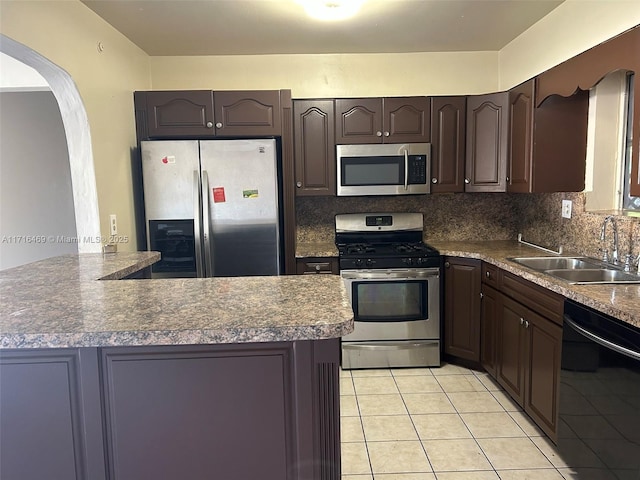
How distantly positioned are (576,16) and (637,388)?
2117 mm

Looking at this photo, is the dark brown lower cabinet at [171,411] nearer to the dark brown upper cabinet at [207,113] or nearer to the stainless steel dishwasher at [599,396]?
the stainless steel dishwasher at [599,396]

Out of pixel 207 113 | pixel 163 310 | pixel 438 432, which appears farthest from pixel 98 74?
pixel 438 432

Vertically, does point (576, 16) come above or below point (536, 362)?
above

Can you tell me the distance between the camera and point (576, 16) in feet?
8.48

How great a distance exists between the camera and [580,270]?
2475mm

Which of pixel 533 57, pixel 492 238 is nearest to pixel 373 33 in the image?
pixel 533 57

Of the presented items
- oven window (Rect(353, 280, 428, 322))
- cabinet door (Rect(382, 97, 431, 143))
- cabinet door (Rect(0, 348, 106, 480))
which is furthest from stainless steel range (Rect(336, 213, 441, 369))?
cabinet door (Rect(0, 348, 106, 480))

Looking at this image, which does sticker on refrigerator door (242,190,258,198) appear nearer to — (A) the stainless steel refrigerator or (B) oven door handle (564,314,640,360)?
(A) the stainless steel refrigerator

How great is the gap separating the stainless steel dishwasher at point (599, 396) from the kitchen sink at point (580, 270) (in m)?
0.33

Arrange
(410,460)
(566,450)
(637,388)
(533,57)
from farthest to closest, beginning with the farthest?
(533,57)
(410,460)
(566,450)
(637,388)

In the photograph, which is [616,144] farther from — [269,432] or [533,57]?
[269,432]

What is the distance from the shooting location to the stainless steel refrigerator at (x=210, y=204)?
121 inches

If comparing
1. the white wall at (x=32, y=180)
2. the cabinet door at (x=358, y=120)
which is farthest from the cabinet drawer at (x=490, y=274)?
the white wall at (x=32, y=180)

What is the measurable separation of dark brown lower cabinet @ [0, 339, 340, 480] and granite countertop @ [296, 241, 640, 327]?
1.12 meters
